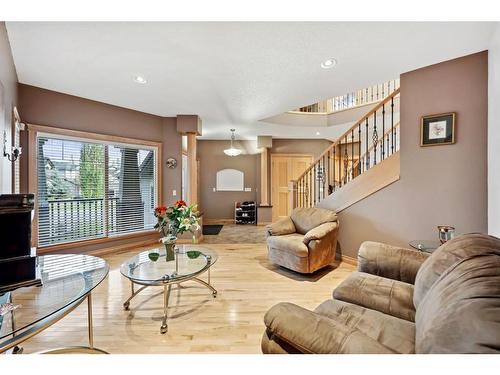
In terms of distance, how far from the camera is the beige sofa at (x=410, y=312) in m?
0.73

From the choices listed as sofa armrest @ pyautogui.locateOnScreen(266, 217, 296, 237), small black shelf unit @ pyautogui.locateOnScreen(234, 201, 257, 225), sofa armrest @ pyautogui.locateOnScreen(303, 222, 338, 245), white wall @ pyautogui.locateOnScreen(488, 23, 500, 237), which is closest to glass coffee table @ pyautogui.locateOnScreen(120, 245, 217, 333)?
sofa armrest @ pyautogui.locateOnScreen(266, 217, 296, 237)

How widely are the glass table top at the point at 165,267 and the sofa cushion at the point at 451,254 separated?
1711mm

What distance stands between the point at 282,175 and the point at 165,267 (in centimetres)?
530

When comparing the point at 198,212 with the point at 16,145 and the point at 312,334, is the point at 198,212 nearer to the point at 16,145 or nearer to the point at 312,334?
the point at 312,334

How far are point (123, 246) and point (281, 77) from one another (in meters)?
3.92

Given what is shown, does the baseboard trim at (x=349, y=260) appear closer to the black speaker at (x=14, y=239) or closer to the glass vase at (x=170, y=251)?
the glass vase at (x=170, y=251)

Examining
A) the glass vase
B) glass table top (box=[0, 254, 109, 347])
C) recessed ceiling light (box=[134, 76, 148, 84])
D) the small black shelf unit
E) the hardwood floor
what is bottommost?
the hardwood floor

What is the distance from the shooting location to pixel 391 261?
1770mm

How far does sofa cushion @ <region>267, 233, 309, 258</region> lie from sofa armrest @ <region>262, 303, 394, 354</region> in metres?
1.83

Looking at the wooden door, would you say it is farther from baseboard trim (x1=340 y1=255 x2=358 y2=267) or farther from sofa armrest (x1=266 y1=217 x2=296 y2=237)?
baseboard trim (x1=340 y1=255 x2=358 y2=267)

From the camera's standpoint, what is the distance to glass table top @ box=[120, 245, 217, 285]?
6.61 feet

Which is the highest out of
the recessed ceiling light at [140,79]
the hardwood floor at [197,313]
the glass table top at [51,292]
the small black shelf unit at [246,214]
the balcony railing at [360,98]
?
the balcony railing at [360,98]

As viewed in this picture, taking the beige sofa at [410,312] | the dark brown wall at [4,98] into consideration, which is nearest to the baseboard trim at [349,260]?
the beige sofa at [410,312]

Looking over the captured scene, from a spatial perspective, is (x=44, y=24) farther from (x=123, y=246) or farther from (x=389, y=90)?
(x=389, y=90)
